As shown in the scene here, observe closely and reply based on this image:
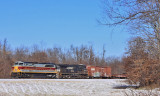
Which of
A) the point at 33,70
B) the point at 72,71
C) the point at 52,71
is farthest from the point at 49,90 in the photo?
the point at 72,71

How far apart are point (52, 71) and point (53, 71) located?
0.23 metres

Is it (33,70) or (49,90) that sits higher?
(33,70)

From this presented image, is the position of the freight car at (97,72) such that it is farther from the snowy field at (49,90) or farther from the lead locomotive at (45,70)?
the snowy field at (49,90)

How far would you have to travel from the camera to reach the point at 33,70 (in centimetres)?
3641

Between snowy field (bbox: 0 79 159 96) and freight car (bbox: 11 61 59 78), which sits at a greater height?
freight car (bbox: 11 61 59 78)

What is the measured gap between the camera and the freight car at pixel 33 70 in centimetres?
3509

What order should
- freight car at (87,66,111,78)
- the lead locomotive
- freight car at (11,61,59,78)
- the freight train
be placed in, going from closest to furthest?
freight car at (11,61,59,78) < the lead locomotive < the freight train < freight car at (87,66,111,78)

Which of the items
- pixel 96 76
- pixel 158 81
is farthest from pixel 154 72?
pixel 96 76

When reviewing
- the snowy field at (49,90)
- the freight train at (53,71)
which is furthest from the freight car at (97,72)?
the snowy field at (49,90)

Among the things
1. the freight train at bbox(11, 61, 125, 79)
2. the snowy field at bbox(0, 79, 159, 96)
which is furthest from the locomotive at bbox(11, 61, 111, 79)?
the snowy field at bbox(0, 79, 159, 96)

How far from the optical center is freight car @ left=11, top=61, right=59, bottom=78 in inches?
1382

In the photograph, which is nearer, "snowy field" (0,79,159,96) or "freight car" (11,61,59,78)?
"snowy field" (0,79,159,96)

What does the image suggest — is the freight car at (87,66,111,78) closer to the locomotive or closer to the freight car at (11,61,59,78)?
the locomotive

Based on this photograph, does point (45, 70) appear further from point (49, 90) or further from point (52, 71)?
point (49, 90)
